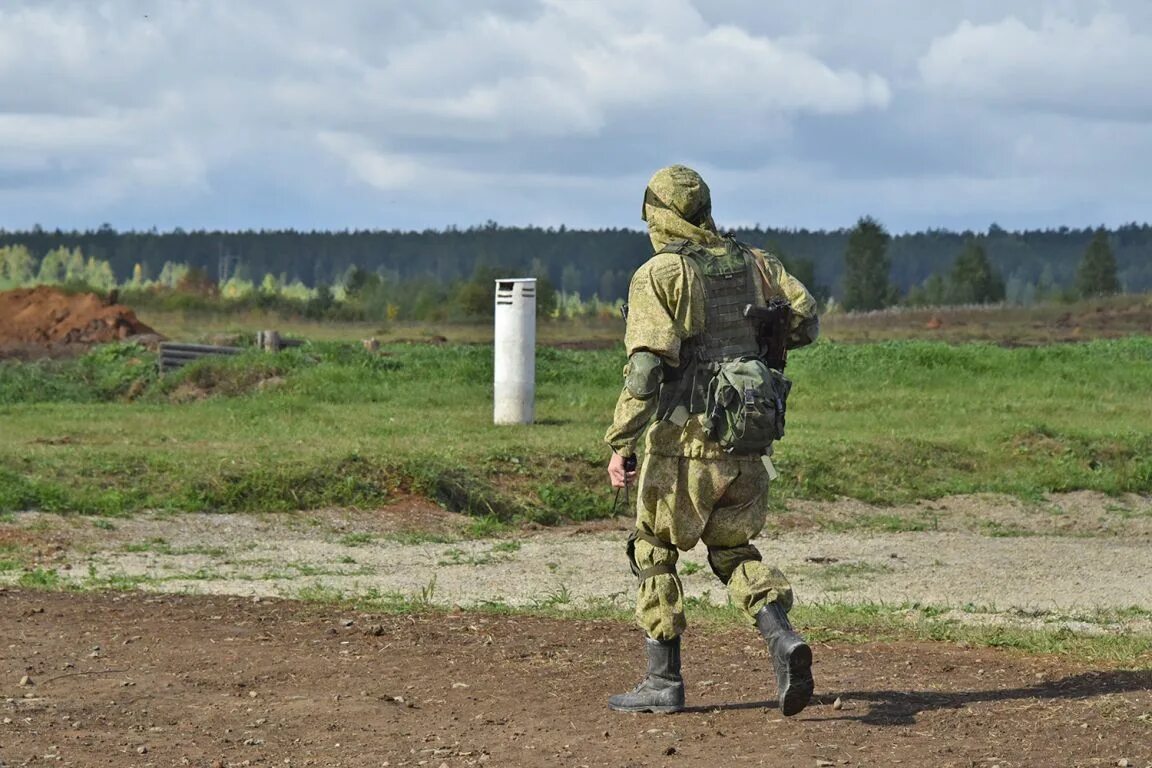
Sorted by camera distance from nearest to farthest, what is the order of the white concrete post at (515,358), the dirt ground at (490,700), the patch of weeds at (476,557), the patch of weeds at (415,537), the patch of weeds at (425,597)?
the dirt ground at (490,700), the patch of weeds at (425,597), the patch of weeds at (476,557), the patch of weeds at (415,537), the white concrete post at (515,358)

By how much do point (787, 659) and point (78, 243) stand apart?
98.8 metres

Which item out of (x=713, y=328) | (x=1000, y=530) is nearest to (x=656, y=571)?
(x=713, y=328)

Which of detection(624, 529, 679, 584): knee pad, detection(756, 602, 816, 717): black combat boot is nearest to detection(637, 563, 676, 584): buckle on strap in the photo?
detection(624, 529, 679, 584): knee pad

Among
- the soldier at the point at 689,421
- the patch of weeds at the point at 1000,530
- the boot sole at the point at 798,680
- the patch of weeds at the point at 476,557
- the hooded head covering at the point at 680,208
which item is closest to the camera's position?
the boot sole at the point at 798,680

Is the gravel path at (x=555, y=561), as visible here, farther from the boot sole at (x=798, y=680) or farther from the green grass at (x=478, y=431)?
the boot sole at (x=798, y=680)

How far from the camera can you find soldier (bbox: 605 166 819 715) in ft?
21.0

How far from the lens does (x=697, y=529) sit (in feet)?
21.3

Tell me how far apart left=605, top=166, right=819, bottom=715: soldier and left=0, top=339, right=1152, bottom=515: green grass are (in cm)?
737

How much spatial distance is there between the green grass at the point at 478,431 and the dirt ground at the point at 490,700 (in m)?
5.36

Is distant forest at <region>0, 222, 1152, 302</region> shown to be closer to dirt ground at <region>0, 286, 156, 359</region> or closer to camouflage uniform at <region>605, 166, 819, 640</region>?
dirt ground at <region>0, 286, 156, 359</region>

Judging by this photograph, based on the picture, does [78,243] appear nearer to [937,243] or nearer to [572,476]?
[937,243]

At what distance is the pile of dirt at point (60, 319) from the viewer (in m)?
40.9

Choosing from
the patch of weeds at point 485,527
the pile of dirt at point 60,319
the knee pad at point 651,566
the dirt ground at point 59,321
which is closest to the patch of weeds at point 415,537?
the patch of weeds at point 485,527

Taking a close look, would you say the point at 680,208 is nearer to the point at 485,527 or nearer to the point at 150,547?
the point at 150,547
